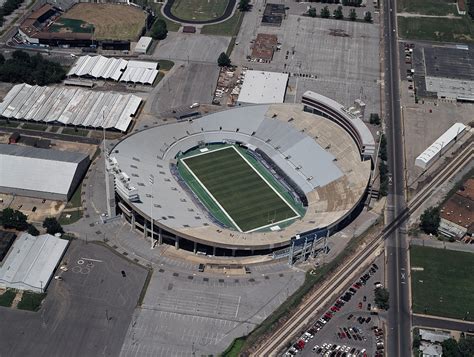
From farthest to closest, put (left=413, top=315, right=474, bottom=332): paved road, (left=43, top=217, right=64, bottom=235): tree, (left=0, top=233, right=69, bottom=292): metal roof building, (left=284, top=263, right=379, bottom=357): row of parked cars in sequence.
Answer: (left=43, top=217, right=64, bottom=235): tree < (left=0, top=233, right=69, bottom=292): metal roof building < (left=413, top=315, right=474, bottom=332): paved road < (left=284, top=263, right=379, bottom=357): row of parked cars

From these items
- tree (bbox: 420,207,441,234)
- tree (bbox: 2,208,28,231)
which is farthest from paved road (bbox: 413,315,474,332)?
tree (bbox: 2,208,28,231)

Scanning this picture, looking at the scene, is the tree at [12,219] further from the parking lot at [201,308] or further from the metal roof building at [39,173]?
the parking lot at [201,308]

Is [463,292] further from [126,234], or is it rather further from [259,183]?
[126,234]

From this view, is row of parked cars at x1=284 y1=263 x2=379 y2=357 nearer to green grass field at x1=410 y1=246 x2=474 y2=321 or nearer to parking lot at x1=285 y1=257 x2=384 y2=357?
parking lot at x1=285 y1=257 x2=384 y2=357

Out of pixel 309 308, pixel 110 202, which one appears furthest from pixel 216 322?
pixel 110 202

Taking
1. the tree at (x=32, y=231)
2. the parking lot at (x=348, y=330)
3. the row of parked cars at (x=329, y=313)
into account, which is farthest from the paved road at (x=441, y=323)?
the tree at (x=32, y=231)

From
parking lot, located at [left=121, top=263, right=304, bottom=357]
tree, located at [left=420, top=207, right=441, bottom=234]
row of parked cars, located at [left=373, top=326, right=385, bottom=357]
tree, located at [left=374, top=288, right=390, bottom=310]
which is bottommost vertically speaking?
parking lot, located at [left=121, top=263, right=304, bottom=357]

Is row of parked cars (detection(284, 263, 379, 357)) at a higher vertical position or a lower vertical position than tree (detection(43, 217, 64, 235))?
higher
